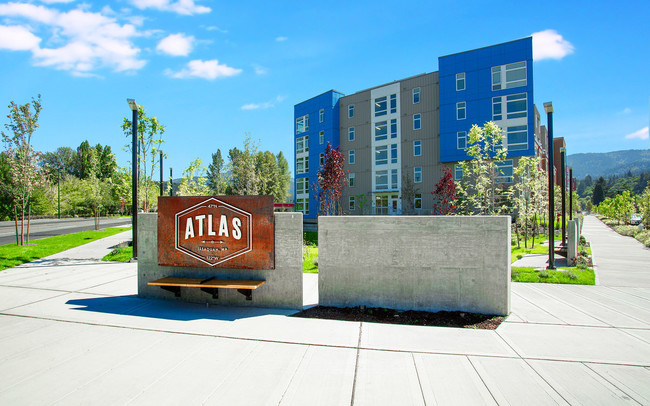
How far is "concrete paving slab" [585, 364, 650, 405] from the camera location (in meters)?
3.54

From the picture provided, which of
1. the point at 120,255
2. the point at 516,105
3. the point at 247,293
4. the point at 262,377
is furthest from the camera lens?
the point at 516,105

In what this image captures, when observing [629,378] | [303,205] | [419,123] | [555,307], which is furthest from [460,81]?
[629,378]

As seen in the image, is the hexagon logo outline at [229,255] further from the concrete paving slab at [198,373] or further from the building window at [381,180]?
the building window at [381,180]

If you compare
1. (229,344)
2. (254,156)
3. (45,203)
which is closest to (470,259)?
(229,344)

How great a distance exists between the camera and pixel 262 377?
12.7 feet

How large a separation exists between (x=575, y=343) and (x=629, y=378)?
106 centimetres

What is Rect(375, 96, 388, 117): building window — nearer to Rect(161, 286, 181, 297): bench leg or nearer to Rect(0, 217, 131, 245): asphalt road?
Rect(0, 217, 131, 245): asphalt road

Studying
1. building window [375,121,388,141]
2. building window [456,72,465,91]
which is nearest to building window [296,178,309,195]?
building window [375,121,388,141]

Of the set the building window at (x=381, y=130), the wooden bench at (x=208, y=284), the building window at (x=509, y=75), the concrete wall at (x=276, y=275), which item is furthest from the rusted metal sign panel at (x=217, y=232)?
the building window at (x=381, y=130)

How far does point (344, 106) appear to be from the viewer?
154ft

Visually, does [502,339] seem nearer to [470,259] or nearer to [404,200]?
[470,259]

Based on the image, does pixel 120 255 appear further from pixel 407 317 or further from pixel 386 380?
pixel 386 380

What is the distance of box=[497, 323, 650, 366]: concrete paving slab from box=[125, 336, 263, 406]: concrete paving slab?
12.3 ft

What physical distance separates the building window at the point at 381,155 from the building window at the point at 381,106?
420cm
